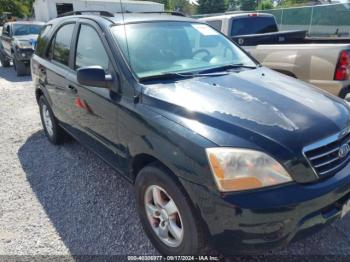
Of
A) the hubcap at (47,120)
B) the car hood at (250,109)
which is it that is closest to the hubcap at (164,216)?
the car hood at (250,109)

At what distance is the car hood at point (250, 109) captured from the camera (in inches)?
75.9

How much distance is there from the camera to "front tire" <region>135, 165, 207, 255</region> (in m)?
2.02

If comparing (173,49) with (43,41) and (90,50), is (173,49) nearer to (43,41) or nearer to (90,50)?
(90,50)

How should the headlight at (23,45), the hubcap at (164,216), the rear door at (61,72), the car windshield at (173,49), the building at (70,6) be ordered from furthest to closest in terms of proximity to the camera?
the building at (70,6), the headlight at (23,45), the rear door at (61,72), the car windshield at (173,49), the hubcap at (164,216)

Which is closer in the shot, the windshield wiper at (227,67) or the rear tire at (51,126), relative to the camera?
the windshield wiper at (227,67)

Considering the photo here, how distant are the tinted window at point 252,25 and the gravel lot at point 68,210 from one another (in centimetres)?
451

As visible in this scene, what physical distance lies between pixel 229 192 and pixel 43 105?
12.4 ft

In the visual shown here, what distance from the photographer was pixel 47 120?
186 inches

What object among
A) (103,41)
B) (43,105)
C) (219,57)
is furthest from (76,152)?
(219,57)

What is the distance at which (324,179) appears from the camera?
77.0 inches

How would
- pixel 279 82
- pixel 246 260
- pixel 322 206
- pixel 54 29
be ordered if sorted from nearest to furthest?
pixel 322 206
pixel 246 260
pixel 279 82
pixel 54 29

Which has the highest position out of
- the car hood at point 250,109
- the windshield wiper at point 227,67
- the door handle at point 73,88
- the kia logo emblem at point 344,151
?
the windshield wiper at point 227,67

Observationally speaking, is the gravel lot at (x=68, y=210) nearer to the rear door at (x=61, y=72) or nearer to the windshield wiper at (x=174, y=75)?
the rear door at (x=61, y=72)

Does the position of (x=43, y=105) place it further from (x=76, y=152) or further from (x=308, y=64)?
(x=308, y=64)
